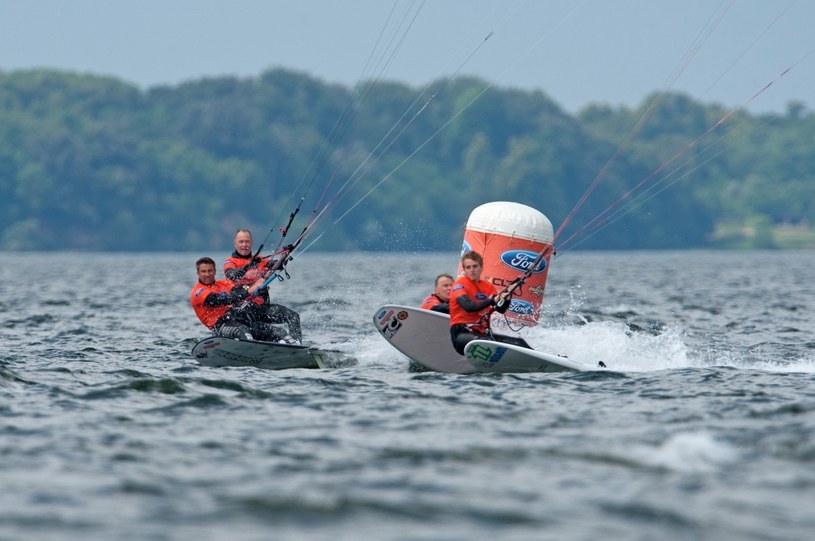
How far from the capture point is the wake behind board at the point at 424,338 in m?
14.6

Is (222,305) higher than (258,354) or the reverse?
higher

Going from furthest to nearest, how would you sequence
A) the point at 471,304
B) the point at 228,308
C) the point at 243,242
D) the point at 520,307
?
the point at 520,307 → the point at 243,242 → the point at 228,308 → the point at 471,304

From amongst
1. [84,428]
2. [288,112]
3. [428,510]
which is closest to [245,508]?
[428,510]

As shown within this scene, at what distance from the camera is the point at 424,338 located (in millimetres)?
14734

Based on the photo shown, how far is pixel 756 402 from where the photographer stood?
11.3 metres

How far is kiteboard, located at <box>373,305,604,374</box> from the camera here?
45.1 feet

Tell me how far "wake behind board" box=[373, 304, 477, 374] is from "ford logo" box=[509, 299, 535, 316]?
1971mm

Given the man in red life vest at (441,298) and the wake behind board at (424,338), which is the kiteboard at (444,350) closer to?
the wake behind board at (424,338)

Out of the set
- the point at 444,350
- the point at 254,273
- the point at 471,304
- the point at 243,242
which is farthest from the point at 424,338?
the point at 243,242

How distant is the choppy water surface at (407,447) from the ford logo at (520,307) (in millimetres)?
563

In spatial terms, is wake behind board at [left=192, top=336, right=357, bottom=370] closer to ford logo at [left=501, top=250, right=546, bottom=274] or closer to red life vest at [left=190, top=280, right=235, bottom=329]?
red life vest at [left=190, top=280, right=235, bottom=329]

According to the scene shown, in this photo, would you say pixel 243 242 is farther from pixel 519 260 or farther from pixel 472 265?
pixel 519 260

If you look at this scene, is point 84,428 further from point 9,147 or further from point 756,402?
point 9,147

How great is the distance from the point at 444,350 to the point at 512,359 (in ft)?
3.59
